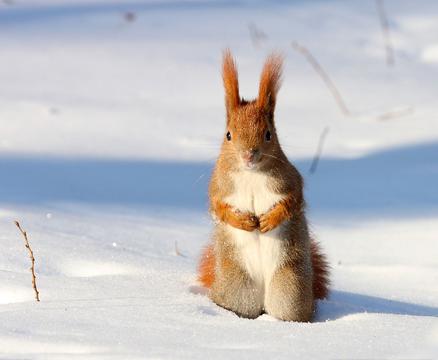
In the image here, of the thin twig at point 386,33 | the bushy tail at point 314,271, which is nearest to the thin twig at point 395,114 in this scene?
the thin twig at point 386,33

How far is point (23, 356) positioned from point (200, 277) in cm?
131

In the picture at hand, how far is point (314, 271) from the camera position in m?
4.54

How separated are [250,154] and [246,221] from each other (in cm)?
25

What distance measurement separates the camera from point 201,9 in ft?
37.8

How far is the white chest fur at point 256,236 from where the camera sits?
403 cm

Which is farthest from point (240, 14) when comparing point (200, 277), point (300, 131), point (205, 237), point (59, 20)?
point (200, 277)

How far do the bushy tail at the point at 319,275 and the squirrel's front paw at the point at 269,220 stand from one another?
511 mm

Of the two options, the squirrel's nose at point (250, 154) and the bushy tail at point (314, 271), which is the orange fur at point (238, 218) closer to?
the squirrel's nose at point (250, 154)

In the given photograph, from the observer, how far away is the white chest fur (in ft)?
13.2

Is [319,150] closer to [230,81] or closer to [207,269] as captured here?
[207,269]

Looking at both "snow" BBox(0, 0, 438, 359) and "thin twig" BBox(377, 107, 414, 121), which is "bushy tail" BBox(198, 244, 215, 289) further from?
"thin twig" BBox(377, 107, 414, 121)

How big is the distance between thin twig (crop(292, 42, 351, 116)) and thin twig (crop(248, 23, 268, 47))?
0.35 meters

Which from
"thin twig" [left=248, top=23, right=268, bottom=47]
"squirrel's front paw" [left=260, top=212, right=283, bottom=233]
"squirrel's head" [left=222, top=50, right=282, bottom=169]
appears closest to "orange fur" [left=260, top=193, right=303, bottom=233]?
"squirrel's front paw" [left=260, top=212, right=283, bottom=233]

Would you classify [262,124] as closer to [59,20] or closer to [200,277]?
[200,277]
